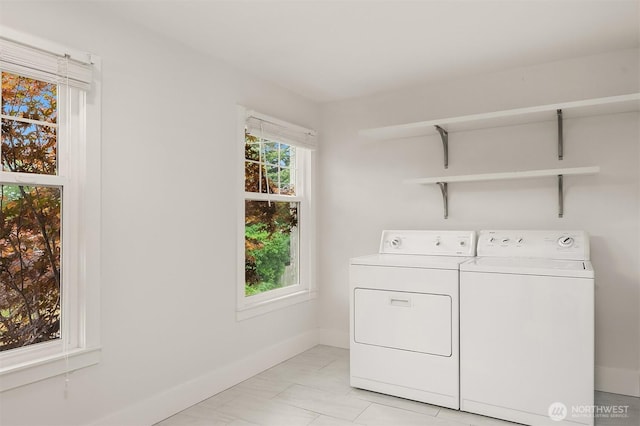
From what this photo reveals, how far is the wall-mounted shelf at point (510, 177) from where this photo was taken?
2525mm

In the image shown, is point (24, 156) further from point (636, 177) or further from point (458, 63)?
point (636, 177)

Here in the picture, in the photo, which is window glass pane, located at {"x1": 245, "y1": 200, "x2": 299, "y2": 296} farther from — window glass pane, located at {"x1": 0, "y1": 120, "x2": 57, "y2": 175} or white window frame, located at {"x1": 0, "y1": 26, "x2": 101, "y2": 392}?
window glass pane, located at {"x1": 0, "y1": 120, "x2": 57, "y2": 175}

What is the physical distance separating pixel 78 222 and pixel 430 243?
87.7 inches

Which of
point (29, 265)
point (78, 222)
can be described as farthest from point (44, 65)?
point (29, 265)

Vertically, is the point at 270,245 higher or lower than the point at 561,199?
lower

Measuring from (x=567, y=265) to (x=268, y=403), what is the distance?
190 cm

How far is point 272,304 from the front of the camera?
126 inches

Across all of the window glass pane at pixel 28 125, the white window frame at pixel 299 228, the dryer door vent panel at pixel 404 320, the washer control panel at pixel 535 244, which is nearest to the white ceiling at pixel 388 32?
the white window frame at pixel 299 228

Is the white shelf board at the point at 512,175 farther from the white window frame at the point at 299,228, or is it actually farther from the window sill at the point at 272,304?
the window sill at the point at 272,304

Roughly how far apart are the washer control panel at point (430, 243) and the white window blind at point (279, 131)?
1016mm

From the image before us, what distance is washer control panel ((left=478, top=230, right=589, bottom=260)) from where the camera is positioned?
2600 mm

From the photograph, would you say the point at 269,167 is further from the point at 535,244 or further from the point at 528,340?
the point at 528,340

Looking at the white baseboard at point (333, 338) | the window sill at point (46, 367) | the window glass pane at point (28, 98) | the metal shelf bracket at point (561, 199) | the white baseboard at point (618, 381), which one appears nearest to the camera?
the window sill at point (46, 367)

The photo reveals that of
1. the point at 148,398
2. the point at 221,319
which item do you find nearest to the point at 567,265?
the point at 221,319
